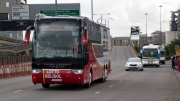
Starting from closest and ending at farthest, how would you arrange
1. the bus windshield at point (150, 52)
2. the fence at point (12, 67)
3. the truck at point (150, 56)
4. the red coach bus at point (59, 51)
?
1. the red coach bus at point (59, 51)
2. the fence at point (12, 67)
3. the truck at point (150, 56)
4. the bus windshield at point (150, 52)

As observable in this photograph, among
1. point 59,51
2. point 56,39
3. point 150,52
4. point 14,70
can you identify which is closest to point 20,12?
point 14,70

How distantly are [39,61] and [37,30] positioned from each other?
1.44 metres

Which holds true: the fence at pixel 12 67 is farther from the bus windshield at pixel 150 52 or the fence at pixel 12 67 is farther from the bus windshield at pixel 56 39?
the bus windshield at pixel 150 52

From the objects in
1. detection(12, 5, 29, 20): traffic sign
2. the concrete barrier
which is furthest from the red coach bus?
detection(12, 5, 29, 20): traffic sign

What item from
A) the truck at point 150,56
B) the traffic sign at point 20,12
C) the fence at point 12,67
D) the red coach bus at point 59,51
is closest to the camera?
the red coach bus at point 59,51

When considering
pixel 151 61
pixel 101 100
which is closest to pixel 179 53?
pixel 151 61

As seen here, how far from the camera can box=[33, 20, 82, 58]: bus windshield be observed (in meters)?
20.6

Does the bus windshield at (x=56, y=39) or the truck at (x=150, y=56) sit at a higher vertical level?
the bus windshield at (x=56, y=39)

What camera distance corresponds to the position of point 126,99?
56.4ft

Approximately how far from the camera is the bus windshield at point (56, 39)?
2059 cm

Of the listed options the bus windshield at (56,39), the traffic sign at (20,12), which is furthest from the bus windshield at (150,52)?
the bus windshield at (56,39)

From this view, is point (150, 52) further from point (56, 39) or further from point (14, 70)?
point (56, 39)

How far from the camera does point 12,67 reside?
116 ft

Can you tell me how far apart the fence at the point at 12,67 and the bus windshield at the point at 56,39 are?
42.6 ft
